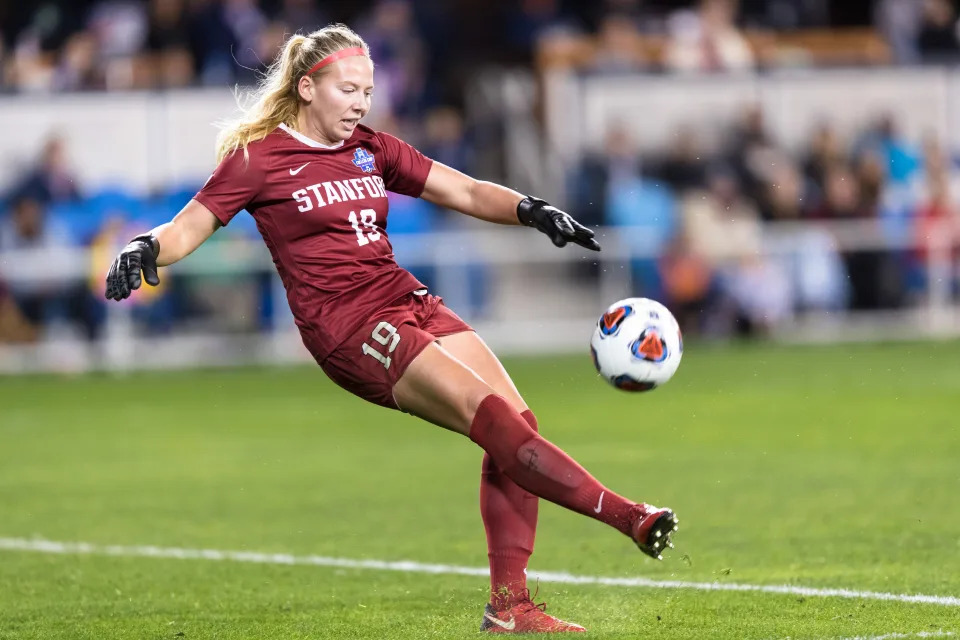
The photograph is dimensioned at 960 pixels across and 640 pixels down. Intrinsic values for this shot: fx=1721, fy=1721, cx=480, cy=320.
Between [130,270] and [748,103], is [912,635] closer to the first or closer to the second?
[130,270]

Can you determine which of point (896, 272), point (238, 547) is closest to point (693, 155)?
point (896, 272)

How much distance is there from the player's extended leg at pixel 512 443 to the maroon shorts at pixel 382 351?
43mm

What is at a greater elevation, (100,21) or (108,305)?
(100,21)

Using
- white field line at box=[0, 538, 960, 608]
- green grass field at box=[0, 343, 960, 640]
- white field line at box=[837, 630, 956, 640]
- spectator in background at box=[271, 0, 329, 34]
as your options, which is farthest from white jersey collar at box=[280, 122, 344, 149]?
spectator in background at box=[271, 0, 329, 34]

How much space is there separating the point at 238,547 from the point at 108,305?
427 inches

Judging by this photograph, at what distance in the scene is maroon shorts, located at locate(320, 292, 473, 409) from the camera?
593 cm

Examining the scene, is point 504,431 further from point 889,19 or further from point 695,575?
point 889,19

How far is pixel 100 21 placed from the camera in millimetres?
21781

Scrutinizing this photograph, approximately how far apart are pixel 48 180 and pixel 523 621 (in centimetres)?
1436

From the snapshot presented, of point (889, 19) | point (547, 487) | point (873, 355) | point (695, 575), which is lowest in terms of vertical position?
point (873, 355)

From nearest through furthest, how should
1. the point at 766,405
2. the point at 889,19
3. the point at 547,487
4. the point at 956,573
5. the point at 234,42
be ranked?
the point at 547,487
the point at 956,573
the point at 766,405
the point at 234,42
the point at 889,19

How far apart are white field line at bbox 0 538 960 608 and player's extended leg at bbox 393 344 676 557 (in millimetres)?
898

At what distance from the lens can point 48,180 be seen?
1916 cm

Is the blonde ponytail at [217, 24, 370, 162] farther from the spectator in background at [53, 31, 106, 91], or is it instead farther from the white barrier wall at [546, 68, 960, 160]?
the spectator in background at [53, 31, 106, 91]
